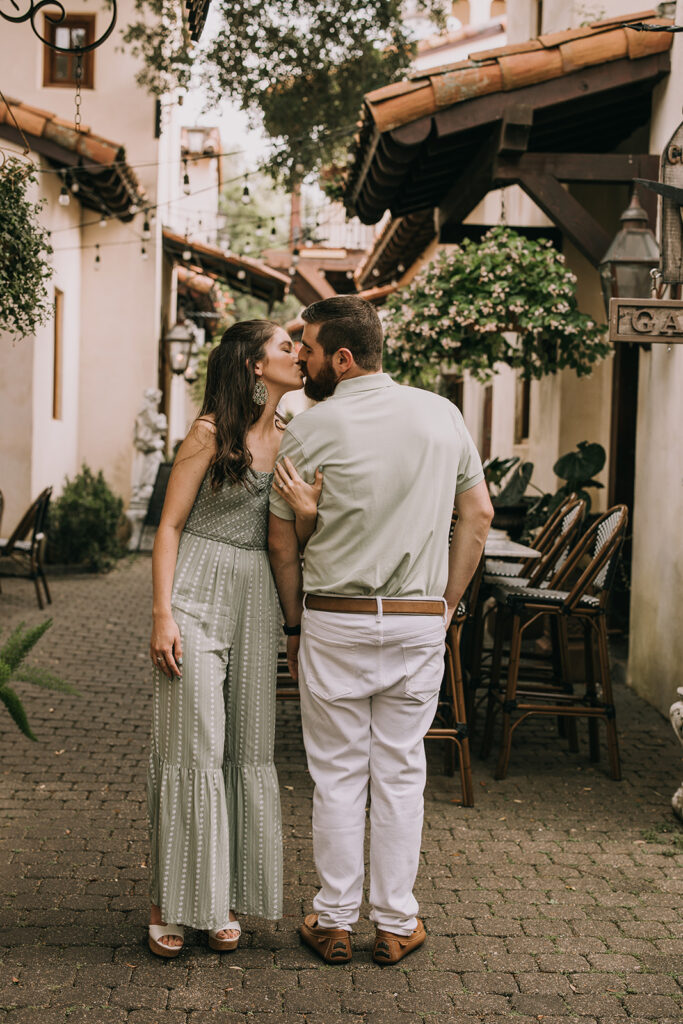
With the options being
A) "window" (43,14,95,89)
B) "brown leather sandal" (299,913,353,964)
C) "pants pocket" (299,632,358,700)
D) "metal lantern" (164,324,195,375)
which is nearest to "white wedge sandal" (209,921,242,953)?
"brown leather sandal" (299,913,353,964)

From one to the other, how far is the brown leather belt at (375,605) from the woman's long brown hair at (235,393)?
1.44 ft

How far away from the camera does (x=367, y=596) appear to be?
3.20m

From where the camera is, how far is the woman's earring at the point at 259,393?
134 inches

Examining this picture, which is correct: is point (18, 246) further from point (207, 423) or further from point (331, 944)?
point (331, 944)

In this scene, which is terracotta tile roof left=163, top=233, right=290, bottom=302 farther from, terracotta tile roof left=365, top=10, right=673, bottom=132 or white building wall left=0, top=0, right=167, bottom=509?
terracotta tile roof left=365, top=10, right=673, bottom=132

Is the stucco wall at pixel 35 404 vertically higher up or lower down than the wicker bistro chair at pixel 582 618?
higher up

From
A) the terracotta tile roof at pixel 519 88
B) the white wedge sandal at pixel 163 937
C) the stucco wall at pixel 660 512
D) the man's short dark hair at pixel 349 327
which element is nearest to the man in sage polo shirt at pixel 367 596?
the man's short dark hair at pixel 349 327

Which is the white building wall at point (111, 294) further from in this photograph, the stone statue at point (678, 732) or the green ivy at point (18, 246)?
the stone statue at point (678, 732)

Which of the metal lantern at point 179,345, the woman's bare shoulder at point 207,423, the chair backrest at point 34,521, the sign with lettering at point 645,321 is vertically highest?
the metal lantern at point 179,345

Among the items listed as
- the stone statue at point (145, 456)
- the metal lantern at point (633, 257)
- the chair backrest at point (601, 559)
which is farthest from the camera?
the stone statue at point (145, 456)

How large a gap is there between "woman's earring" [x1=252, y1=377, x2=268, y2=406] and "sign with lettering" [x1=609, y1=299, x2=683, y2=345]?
1908mm

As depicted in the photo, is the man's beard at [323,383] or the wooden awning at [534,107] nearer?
the man's beard at [323,383]

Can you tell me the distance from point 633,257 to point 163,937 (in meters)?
4.70

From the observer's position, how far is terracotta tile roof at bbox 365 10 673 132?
6.93m
